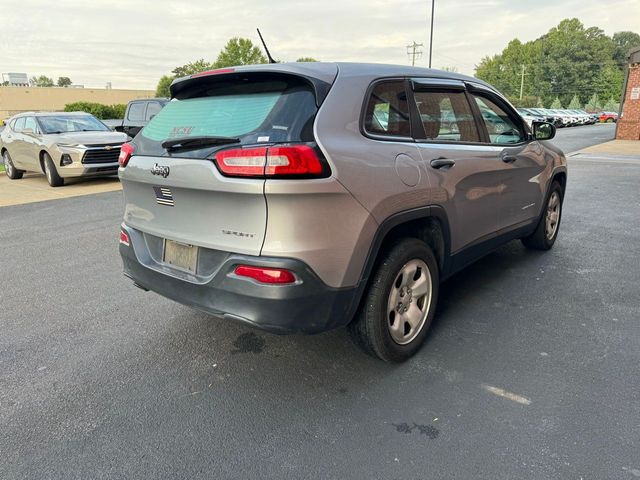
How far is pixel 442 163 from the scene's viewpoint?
3182 millimetres

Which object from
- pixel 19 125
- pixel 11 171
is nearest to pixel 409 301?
pixel 19 125

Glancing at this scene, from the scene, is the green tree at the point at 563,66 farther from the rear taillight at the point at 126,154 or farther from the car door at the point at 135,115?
the rear taillight at the point at 126,154

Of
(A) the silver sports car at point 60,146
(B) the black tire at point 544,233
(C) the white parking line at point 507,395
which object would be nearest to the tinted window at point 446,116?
A: (C) the white parking line at point 507,395

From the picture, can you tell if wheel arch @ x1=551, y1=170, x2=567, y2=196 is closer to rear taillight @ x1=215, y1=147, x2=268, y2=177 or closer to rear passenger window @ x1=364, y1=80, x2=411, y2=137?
rear passenger window @ x1=364, y1=80, x2=411, y2=137

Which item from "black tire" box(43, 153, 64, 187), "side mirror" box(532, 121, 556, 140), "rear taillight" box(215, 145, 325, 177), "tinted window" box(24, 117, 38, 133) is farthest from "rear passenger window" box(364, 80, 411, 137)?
"tinted window" box(24, 117, 38, 133)

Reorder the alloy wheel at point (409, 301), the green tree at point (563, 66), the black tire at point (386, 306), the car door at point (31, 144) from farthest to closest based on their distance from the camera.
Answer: the green tree at point (563, 66)
the car door at point (31, 144)
the alloy wheel at point (409, 301)
the black tire at point (386, 306)

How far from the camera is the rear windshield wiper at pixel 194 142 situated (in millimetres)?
2545

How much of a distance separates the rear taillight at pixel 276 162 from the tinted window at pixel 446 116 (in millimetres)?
1115

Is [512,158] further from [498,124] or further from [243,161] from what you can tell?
[243,161]

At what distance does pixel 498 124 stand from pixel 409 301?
6.52ft

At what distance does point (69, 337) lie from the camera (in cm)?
354

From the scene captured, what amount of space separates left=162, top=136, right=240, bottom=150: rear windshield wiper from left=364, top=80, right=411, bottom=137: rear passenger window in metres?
0.79

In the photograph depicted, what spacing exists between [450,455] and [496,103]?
10.1 feet

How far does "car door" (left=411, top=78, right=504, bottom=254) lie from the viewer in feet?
10.4
